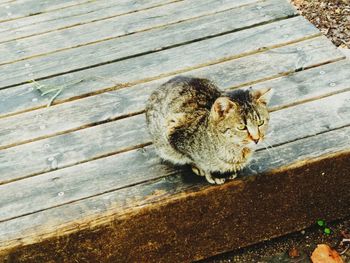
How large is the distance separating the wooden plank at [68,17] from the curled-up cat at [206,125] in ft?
4.00

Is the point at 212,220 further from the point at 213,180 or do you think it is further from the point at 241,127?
the point at 241,127

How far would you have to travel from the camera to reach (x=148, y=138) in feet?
8.01

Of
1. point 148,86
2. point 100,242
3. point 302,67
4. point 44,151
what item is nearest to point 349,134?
point 302,67

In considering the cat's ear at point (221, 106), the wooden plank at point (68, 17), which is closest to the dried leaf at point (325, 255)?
the cat's ear at point (221, 106)

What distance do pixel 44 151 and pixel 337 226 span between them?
65.4 inches

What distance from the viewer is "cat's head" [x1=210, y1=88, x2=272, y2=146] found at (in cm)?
199

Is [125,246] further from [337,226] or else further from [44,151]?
[337,226]

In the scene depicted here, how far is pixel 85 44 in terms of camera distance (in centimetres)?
307

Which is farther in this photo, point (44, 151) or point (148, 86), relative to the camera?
point (148, 86)

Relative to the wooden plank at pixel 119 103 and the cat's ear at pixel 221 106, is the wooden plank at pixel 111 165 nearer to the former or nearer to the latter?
the wooden plank at pixel 119 103

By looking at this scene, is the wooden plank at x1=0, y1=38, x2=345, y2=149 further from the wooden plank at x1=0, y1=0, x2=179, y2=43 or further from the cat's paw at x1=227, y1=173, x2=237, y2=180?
the wooden plank at x1=0, y1=0, x2=179, y2=43

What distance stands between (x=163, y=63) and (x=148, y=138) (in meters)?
0.61

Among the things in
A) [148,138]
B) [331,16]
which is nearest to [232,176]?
[148,138]

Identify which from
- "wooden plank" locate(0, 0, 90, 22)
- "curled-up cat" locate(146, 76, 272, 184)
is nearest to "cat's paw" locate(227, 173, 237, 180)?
"curled-up cat" locate(146, 76, 272, 184)
